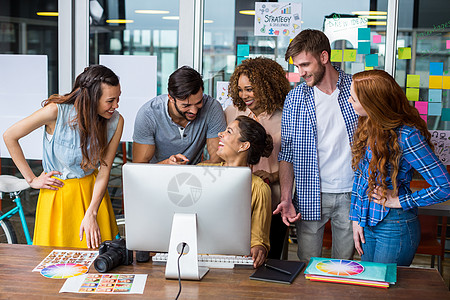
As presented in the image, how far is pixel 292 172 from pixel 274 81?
0.58 m

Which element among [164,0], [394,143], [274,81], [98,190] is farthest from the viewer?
[164,0]

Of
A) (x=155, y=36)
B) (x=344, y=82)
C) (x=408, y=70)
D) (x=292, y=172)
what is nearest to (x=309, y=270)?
(x=292, y=172)

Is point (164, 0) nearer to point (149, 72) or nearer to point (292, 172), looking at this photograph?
point (149, 72)

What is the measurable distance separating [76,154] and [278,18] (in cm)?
195

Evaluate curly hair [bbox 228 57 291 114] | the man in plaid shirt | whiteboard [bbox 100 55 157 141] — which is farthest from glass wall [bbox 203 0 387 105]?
the man in plaid shirt

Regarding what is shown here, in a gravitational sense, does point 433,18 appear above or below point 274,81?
above

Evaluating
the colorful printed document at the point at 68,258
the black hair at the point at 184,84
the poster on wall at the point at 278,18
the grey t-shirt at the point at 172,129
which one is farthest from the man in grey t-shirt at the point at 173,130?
the poster on wall at the point at 278,18

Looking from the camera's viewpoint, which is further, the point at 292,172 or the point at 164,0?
the point at 164,0

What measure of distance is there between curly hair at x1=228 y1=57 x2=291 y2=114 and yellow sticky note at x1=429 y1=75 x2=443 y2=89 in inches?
51.5

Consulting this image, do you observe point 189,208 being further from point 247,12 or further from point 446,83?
point 446,83

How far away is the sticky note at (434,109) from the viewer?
3734mm

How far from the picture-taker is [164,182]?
6.07ft

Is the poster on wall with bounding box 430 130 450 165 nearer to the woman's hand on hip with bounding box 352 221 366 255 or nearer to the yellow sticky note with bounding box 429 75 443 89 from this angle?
the yellow sticky note with bounding box 429 75 443 89

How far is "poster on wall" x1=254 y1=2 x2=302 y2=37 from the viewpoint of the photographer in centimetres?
380
